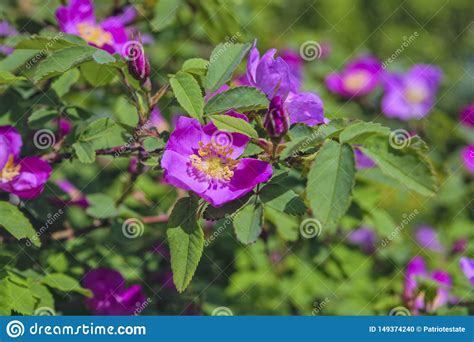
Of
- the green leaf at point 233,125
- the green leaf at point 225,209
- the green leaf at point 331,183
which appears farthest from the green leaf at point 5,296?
the green leaf at point 331,183

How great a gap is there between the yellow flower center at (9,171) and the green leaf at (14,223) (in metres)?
0.08

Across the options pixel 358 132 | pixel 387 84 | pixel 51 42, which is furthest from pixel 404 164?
pixel 387 84

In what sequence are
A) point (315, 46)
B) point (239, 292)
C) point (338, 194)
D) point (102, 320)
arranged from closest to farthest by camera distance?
point (338, 194), point (102, 320), point (239, 292), point (315, 46)

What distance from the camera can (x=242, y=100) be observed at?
52.9 inches

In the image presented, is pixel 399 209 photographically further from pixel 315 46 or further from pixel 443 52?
pixel 443 52

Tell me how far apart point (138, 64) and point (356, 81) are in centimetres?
139

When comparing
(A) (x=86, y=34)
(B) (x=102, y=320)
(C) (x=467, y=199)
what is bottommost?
(B) (x=102, y=320)

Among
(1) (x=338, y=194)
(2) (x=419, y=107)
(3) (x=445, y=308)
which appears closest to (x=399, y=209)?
(2) (x=419, y=107)

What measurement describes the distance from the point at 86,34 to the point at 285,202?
2.80ft

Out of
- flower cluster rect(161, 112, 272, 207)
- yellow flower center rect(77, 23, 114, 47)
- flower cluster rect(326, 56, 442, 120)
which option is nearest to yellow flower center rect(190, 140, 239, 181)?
flower cluster rect(161, 112, 272, 207)

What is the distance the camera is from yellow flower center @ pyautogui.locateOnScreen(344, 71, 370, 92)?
2.62 metres

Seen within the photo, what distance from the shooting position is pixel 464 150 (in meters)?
2.54

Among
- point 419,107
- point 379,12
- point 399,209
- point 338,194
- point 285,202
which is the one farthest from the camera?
point 379,12

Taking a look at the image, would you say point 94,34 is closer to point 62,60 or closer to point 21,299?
point 62,60
